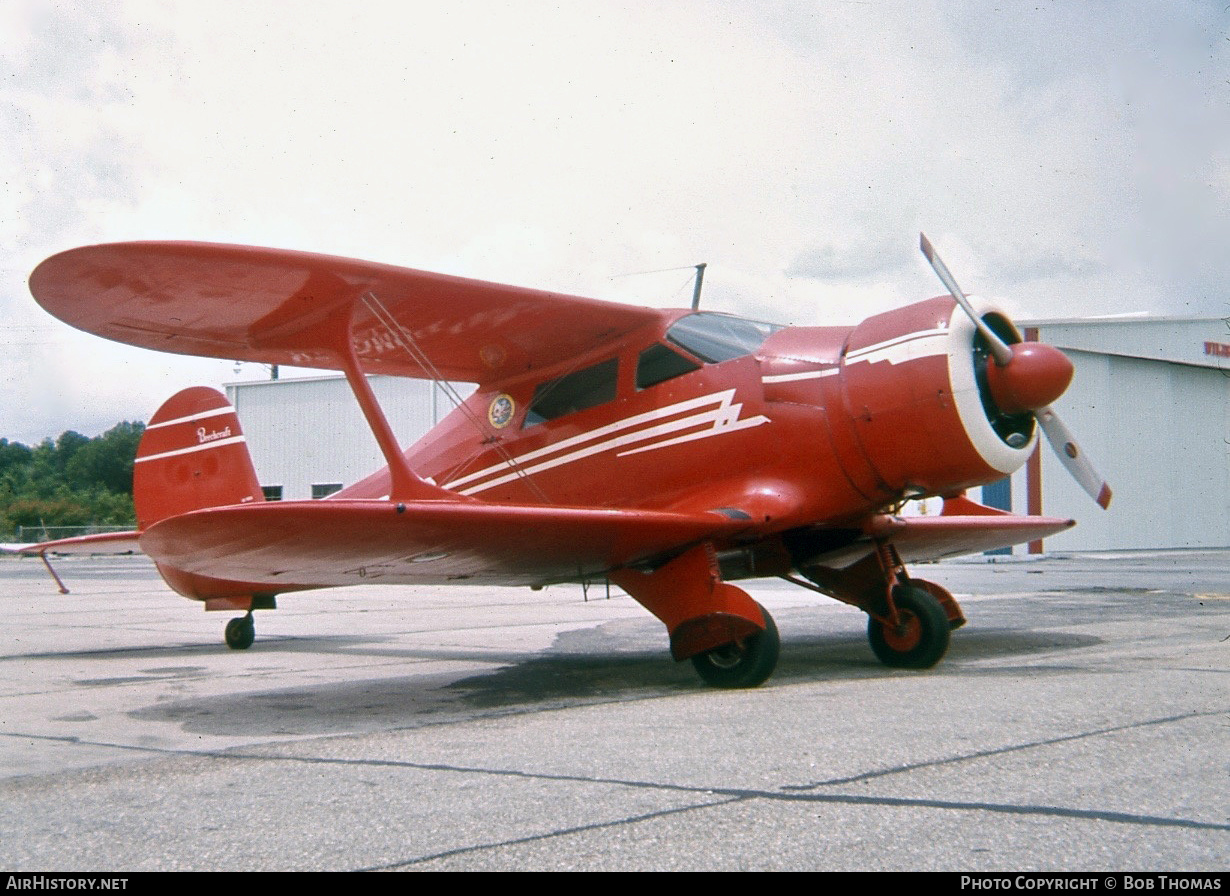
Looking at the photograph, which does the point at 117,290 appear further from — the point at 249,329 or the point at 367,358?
the point at 367,358

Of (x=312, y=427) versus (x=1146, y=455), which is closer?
(x=1146, y=455)

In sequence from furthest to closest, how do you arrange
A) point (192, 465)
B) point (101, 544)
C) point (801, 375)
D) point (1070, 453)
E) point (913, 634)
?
point (192, 465), point (101, 544), point (1070, 453), point (913, 634), point (801, 375)

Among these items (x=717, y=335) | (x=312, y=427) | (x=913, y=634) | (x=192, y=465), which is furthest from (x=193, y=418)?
(x=312, y=427)

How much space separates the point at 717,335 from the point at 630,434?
36.4 inches

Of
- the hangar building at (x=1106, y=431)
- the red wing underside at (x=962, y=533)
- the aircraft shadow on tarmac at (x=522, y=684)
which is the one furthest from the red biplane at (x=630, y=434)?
the hangar building at (x=1106, y=431)

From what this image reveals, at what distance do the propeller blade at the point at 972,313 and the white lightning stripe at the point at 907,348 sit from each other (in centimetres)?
21

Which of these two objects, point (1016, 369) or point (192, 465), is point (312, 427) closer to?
point (192, 465)

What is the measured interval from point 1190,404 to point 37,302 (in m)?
41.3

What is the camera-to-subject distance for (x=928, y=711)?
538cm

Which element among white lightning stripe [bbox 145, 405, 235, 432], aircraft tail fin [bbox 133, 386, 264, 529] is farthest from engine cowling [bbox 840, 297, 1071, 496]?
white lightning stripe [bbox 145, 405, 235, 432]

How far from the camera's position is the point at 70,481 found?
7519 cm

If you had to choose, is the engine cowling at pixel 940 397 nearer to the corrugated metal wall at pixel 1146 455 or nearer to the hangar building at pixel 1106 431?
the hangar building at pixel 1106 431

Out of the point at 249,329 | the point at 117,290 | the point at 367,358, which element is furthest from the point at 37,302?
the point at 367,358

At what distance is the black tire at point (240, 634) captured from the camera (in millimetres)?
10984
